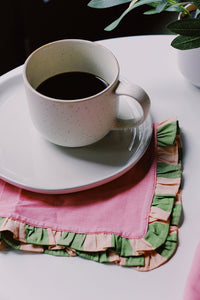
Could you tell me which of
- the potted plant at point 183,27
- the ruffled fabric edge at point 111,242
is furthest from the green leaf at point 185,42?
the ruffled fabric edge at point 111,242

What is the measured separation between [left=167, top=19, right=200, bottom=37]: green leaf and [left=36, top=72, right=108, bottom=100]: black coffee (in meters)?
0.12

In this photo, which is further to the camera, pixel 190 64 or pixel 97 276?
pixel 190 64

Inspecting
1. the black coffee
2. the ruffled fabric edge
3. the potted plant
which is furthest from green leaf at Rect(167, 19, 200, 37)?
the ruffled fabric edge

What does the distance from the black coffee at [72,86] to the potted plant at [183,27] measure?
0.25 feet

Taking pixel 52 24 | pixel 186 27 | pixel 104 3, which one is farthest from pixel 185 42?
pixel 52 24

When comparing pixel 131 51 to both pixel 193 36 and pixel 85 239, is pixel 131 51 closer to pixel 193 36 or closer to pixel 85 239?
pixel 193 36

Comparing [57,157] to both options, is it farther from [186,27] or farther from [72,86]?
[186,27]

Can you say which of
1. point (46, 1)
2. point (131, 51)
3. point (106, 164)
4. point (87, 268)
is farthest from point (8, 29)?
point (87, 268)

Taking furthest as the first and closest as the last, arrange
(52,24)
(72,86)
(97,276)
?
(52,24) → (72,86) → (97,276)

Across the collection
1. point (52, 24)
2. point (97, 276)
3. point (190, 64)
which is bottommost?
point (52, 24)

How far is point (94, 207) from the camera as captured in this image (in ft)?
1.75

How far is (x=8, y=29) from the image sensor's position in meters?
1.33

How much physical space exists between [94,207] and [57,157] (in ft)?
0.30

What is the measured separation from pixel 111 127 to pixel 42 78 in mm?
124
